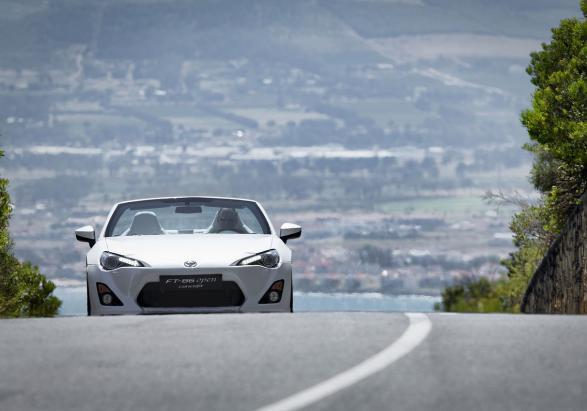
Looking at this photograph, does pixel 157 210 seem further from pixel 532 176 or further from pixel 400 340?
pixel 532 176

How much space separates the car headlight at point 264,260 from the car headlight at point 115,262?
98 cm

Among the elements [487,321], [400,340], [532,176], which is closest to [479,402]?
[400,340]

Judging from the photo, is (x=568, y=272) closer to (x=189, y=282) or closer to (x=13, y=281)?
(x=189, y=282)

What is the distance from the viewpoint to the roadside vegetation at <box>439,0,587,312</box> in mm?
27797

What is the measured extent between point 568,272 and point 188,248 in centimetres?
459

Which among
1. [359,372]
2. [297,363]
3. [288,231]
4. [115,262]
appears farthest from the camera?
[288,231]

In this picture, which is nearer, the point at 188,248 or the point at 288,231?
the point at 188,248

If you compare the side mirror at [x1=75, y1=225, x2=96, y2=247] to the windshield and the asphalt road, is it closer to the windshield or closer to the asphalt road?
the windshield

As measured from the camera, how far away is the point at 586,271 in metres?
14.7

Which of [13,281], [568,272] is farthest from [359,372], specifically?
[13,281]

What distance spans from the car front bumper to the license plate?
34mm

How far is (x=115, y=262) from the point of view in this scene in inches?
507

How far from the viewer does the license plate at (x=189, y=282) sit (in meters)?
12.7

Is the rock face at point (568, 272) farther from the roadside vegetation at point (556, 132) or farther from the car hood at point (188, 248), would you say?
the roadside vegetation at point (556, 132)
